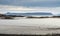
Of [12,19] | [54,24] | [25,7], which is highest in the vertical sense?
[25,7]

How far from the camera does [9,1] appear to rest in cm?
127

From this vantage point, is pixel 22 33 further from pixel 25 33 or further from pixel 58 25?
pixel 58 25

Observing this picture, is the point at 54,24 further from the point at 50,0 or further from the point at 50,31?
the point at 50,0

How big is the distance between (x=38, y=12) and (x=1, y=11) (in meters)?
0.38

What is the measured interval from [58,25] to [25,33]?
358mm

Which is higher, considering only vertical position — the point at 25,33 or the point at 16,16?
the point at 16,16

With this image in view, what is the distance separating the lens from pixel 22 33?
0.96 m

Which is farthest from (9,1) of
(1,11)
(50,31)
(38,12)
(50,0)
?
(50,31)

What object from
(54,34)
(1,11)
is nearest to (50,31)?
(54,34)

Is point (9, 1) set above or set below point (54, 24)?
above

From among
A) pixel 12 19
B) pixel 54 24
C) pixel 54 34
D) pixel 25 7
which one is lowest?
pixel 54 34

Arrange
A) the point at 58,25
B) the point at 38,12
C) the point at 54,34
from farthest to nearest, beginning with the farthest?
the point at 38,12, the point at 58,25, the point at 54,34

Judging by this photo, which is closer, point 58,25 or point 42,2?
point 58,25

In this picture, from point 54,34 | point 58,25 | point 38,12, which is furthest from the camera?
point 38,12
